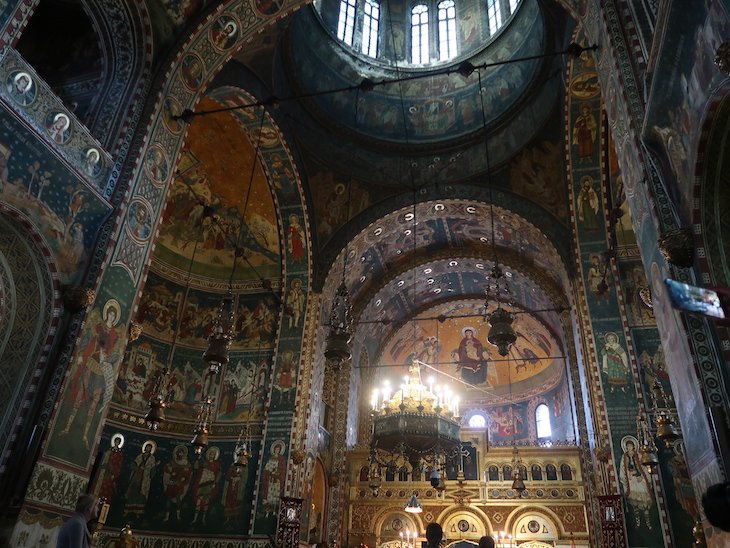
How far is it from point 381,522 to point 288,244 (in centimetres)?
756

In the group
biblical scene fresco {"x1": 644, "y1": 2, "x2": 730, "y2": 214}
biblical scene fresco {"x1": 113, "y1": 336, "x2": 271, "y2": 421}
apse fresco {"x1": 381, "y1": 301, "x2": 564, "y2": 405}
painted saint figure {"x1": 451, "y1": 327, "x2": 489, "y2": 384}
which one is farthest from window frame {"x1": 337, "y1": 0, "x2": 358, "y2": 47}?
painted saint figure {"x1": 451, "y1": 327, "x2": 489, "y2": 384}

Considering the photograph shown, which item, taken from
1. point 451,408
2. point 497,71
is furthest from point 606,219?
point 451,408

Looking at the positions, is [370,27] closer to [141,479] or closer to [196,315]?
[196,315]

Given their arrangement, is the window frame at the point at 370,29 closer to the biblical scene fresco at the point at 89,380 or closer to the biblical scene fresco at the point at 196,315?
the biblical scene fresco at the point at 196,315

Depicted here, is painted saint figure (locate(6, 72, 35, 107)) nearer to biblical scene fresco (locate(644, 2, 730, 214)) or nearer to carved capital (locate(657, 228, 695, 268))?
biblical scene fresco (locate(644, 2, 730, 214))

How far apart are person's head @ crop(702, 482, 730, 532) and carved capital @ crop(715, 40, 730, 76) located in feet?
10.4

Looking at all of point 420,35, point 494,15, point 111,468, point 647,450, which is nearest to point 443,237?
point 420,35

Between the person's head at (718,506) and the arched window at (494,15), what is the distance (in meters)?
13.4

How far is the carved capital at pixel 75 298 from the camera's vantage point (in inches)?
249

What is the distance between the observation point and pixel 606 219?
11.7 m

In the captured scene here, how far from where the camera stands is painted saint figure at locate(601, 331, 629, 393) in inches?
414

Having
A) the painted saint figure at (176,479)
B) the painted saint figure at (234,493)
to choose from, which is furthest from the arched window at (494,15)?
the painted saint figure at (176,479)

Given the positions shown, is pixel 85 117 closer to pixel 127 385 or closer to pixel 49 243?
pixel 49 243

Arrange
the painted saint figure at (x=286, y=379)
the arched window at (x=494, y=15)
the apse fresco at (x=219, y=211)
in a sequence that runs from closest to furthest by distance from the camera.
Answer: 1. the painted saint figure at (x=286, y=379)
2. the apse fresco at (x=219, y=211)
3. the arched window at (x=494, y=15)
